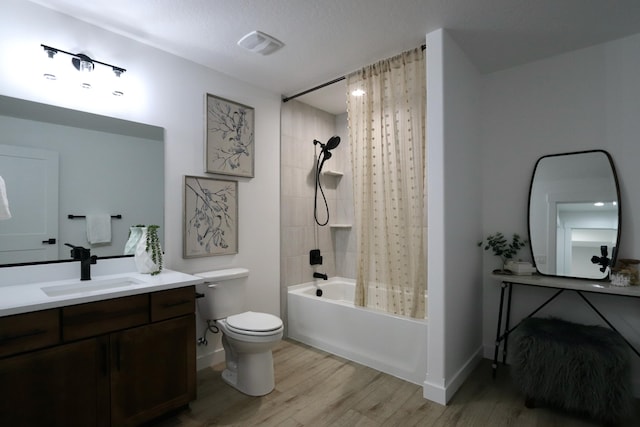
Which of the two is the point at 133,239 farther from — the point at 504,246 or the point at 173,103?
the point at 504,246

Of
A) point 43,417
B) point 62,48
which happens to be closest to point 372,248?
point 43,417

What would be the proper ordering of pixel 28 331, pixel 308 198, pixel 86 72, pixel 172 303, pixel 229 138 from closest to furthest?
pixel 28 331
pixel 172 303
pixel 86 72
pixel 229 138
pixel 308 198

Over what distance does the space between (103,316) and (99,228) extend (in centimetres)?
73

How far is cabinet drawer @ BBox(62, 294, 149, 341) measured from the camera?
1537 millimetres

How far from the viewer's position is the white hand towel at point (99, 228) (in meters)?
2.07

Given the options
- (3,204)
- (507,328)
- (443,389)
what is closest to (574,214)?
(507,328)

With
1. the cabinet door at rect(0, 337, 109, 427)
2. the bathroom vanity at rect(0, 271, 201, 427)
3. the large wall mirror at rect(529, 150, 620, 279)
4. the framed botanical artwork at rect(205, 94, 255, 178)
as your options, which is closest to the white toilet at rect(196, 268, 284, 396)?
the bathroom vanity at rect(0, 271, 201, 427)

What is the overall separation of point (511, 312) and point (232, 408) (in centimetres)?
238

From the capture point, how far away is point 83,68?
78.7 inches

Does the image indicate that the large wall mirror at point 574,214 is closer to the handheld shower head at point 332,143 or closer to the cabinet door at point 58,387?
the handheld shower head at point 332,143

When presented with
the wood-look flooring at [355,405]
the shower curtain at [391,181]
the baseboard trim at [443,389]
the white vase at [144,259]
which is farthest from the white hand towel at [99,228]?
the baseboard trim at [443,389]

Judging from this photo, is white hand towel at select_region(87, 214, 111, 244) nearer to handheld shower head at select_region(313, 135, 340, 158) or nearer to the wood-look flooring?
the wood-look flooring

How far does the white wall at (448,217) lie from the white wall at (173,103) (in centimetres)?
160

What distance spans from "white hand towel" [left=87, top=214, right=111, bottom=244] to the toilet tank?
28.1 inches
